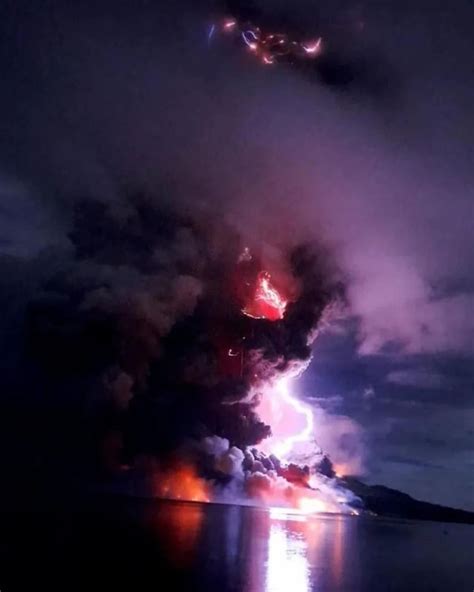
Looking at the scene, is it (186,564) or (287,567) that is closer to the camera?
(186,564)

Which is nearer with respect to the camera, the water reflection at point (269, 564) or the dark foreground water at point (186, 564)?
the dark foreground water at point (186, 564)

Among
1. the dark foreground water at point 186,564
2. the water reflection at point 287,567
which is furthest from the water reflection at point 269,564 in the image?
the dark foreground water at point 186,564

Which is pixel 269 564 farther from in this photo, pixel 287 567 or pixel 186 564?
pixel 186 564

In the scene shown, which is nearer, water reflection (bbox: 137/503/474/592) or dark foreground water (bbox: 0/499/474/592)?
dark foreground water (bbox: 0/499/474/592)

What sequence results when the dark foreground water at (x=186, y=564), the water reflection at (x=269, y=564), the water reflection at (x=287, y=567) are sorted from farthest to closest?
1. the water reflection at (x=287, y=567)
2. the water reflection at (x=269, y=564)
3. the dark foreground water at (x=186, y=564)

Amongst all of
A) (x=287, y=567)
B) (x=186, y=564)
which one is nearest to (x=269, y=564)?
(x=287, y=567)

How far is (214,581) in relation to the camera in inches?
2103

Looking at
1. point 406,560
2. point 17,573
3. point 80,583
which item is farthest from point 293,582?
point 406,560

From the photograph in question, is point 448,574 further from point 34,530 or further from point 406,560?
point 34,530

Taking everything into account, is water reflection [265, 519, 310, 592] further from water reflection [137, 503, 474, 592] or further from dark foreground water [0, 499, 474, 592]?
dark foreground water [0, 499, 474, 592]

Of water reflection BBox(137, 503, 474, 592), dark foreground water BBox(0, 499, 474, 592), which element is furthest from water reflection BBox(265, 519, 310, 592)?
dark foreground water BBox(0, 499, 474, 592)

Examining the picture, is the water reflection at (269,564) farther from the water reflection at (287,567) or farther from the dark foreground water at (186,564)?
the dark foreground water at (186,564)

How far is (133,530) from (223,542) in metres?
16.5

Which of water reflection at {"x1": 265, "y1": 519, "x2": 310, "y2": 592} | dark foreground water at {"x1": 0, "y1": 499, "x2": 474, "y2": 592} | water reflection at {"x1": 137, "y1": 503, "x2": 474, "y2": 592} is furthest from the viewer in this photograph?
water reflection at {"x1": 265, "y1": 519, "x2": 310, "y2": 592}
